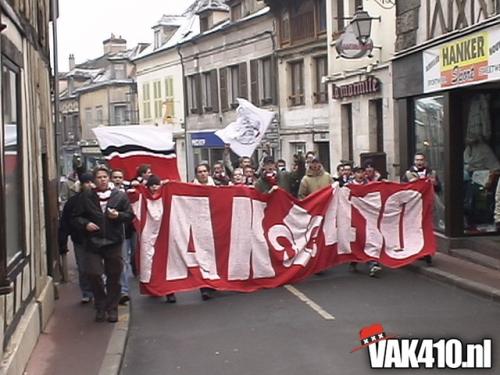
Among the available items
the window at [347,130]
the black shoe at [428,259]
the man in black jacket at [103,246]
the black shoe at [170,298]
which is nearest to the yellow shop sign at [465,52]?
the black shoe at [428,259]

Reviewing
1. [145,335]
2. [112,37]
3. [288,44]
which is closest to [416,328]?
[145,335]

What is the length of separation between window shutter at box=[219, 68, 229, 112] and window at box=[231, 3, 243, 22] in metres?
2.14

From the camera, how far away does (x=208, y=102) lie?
34.5 meters

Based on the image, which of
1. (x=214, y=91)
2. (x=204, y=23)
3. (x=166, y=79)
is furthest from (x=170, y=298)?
(x=166, y=79)

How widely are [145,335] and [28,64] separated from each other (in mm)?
3153

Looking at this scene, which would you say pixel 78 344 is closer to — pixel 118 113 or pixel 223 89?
pixel 223 89

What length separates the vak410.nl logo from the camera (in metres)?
6.69

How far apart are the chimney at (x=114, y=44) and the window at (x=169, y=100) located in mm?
22067

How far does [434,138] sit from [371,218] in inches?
111

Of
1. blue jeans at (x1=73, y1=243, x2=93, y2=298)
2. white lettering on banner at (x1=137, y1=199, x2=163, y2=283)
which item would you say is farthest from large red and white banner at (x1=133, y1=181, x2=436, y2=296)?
blue jeans at (x1=73, y1=243, x2=93, y2=298)

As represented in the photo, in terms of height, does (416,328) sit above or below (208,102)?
below

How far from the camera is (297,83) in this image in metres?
26.5

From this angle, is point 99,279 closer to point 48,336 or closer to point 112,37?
point 48,336

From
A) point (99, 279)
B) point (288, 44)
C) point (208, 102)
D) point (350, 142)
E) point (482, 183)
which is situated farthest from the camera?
point (208, 102)
